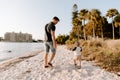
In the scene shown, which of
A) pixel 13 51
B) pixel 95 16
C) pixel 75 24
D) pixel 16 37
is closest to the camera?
pixel 13 51

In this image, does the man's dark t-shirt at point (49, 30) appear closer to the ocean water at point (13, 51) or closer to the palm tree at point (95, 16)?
the ocean water at point (13, 51)

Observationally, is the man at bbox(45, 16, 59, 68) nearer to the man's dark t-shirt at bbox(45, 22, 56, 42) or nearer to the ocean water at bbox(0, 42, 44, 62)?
the man's dark t-shirt at bbox(45, 22, 56, 42)

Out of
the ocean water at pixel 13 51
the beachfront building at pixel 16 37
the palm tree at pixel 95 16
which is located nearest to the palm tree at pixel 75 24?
the palm tree at pixel 95 16

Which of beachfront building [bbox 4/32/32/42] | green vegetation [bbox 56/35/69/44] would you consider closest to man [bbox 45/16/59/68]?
green vegetation [bbox 56/35/69/44]

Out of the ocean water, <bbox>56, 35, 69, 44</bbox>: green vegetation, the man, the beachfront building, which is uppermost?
the beachfront building

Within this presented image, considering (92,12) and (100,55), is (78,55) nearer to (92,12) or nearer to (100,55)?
(100,55)

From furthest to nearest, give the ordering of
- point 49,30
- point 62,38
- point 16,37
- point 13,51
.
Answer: point 16,37
point 62,38
point 13,51
point 49,30

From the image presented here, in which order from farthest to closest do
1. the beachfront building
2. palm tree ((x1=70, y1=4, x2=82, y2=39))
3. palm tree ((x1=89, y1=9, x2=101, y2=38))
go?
the beachfront building
palm tree ((x1=70, y1=4, x2=82, y2=39))
palm tree ((x1=89, y1=9, x2=101, y2=38))

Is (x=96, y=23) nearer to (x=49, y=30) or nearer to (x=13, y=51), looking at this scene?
(x=13, y=51)

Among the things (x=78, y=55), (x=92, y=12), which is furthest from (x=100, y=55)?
(x=92, y=12)

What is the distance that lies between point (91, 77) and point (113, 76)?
88 centimetres

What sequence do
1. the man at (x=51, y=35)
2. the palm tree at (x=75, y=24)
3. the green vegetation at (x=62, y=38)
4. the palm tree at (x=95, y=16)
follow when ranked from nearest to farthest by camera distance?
A: 1. the man at (x=51, y=35)
2. the palm tree at (x=95, y=16)
3. the palm tree at (x=75, y=24)
4. the green vegetation at (x=62, y=38)

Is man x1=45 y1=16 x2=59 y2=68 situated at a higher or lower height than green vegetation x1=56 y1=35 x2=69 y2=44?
lower

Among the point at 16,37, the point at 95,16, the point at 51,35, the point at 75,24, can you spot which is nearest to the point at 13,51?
the point at 95,16
